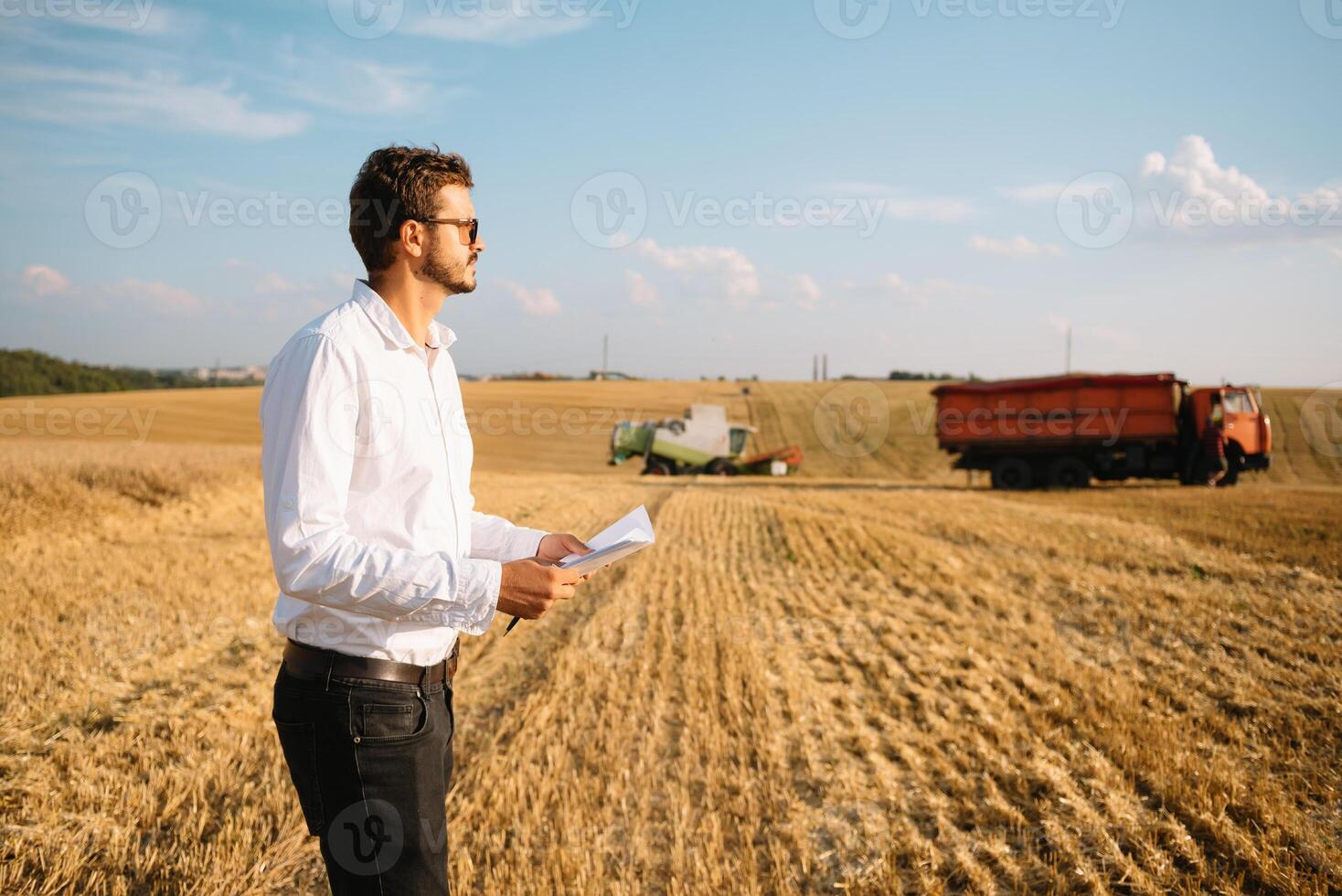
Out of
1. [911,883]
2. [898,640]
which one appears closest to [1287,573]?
[898,640]

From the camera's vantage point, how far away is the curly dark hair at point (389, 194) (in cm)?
203

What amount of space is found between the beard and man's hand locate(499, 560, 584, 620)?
2.45ft

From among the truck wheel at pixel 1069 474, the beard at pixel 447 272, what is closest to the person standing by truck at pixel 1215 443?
the truck wheel at pixel 1069 474

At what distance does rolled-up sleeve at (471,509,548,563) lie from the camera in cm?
242

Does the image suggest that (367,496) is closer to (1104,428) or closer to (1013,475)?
(1104,428)

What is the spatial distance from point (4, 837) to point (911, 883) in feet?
11.5

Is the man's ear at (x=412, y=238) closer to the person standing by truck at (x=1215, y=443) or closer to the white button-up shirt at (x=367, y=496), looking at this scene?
the white button-up shirt at (x=367, y=496)

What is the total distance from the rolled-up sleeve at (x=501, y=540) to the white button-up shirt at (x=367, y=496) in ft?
0.91

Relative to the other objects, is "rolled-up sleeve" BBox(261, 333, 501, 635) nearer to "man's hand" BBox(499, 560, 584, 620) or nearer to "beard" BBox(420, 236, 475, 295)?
"man's hand" BBox(499, 560, 584, 620)

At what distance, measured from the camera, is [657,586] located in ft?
29.2

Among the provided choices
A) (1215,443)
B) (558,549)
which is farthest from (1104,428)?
(558,549)

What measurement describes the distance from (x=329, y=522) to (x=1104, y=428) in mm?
22422

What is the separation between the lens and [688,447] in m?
30.1

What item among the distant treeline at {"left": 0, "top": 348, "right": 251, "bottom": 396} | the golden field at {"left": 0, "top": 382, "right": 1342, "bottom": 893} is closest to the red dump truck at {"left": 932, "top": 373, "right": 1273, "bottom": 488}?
the golden field at {"left": 0, "top": 382, "right": 1342, "bottom": 893}
